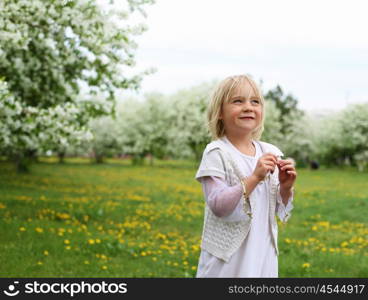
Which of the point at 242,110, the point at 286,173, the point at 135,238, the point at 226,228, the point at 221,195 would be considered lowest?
the point at 135,238

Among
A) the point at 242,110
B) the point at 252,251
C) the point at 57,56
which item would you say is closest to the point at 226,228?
the point at 252,251

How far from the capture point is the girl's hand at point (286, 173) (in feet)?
10.5

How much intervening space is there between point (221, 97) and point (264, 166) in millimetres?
643

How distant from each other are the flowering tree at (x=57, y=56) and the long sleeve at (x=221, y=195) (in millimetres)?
7049

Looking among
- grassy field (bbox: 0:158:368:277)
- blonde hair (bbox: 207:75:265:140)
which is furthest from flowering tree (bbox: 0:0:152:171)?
blonde hair (bbox: 207:75:265:140)

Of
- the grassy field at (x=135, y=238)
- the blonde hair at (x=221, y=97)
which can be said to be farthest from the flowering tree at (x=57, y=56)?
the blonde hair at (x=221, y=97)

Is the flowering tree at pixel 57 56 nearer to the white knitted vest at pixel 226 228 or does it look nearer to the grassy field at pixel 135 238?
the grassy field at pixel 135 238

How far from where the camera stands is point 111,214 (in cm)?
1296

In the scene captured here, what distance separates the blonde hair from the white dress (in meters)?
0.14

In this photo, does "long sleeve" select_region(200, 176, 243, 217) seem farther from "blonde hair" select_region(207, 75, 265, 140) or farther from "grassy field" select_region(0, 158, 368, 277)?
"grassy field" select_region(0, 158, 368, 277)

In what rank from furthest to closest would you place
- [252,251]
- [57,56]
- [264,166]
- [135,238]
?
[57,56] < [135,238] < [252,251] < [264,166]

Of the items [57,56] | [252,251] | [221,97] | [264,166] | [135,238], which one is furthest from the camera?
[57,56]

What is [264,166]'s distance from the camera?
298cm

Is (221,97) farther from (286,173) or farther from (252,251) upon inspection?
(252,251)
